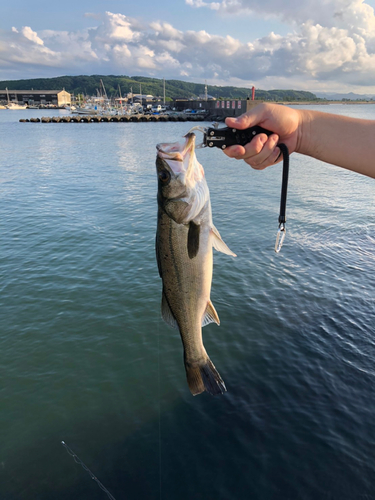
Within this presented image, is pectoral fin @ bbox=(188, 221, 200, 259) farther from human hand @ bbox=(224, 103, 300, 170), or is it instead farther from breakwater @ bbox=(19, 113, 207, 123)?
breakwater @ bbox=(19, 113, 207, 123)

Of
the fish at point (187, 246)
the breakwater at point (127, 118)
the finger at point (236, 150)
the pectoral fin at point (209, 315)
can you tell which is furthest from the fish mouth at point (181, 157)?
the breakwater at point (127, 118)

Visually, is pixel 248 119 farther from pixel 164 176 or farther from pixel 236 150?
pixel 164 176

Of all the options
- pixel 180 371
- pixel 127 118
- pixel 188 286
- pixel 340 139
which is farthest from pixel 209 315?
pixel 127 118

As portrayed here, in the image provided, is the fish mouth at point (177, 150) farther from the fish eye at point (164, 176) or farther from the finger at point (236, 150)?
the finger at point (236, 150)

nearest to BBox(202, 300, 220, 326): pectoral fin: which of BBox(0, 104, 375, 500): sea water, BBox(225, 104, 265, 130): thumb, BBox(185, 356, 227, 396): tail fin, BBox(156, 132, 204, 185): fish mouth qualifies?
BBox(185, 356, 227, 396): tail fin

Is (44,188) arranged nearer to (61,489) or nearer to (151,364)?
(151,364)

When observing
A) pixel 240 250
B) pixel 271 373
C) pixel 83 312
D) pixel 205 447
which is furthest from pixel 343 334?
pixel 83 312
